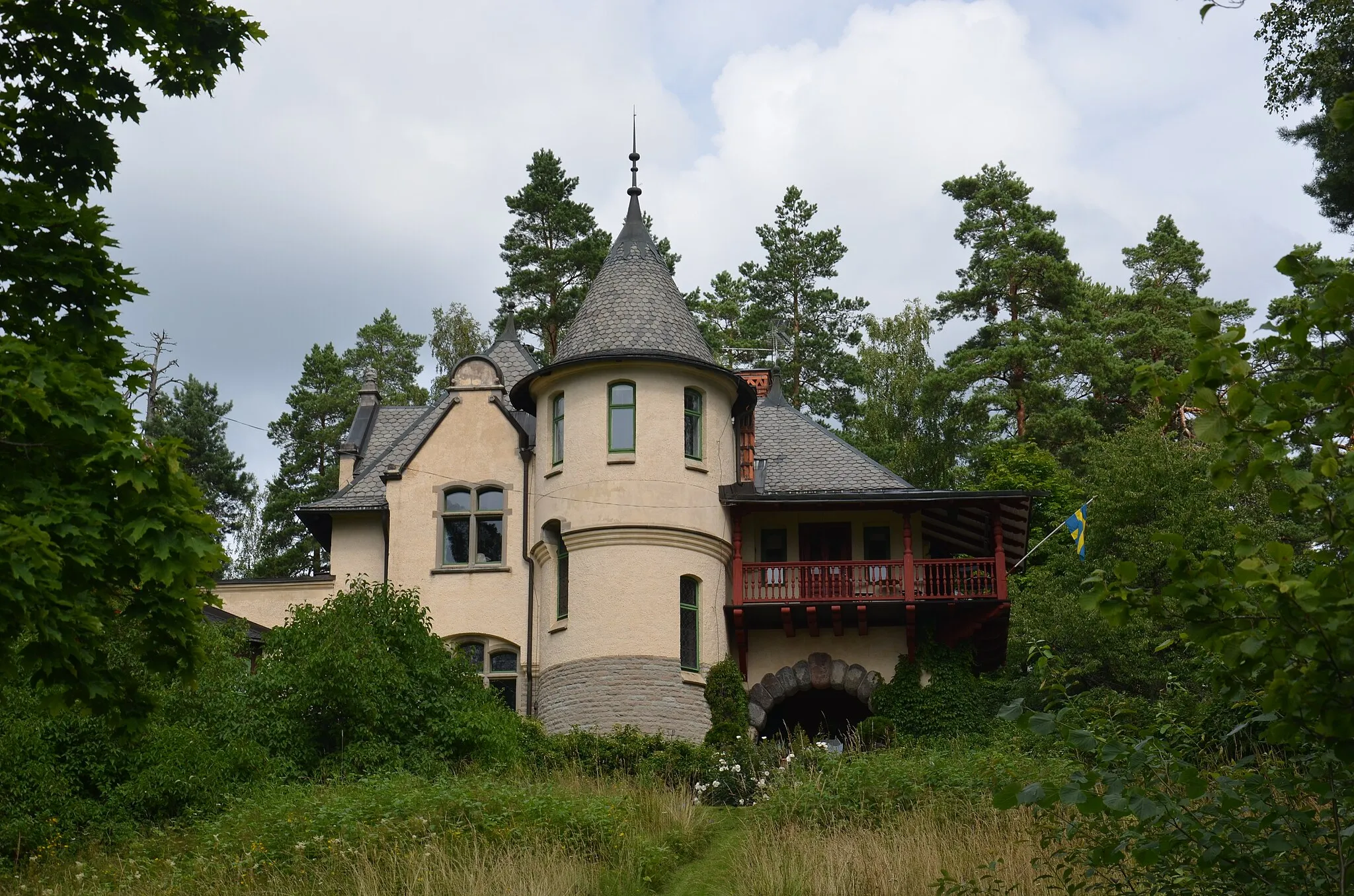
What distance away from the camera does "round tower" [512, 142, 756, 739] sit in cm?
2589

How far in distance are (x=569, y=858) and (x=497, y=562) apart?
51.6 feet

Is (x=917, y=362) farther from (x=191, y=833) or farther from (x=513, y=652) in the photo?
(x=191, y=833)

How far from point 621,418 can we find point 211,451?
107ft

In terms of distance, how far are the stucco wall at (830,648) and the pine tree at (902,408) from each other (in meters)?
15.9

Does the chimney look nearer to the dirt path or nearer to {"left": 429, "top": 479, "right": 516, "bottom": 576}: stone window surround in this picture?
{"left": 429, "top": 479, "right": 516, "bottom": 576}: stone window surround

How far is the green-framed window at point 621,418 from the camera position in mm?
27016

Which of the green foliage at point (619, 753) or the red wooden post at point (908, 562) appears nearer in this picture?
the green foliage at point (619, 753)

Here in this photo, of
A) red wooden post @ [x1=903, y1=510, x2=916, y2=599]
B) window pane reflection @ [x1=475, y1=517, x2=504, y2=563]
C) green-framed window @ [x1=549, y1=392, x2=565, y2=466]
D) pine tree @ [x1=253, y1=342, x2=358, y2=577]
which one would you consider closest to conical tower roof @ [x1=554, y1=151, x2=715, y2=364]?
green-framed window @ [x1=549, y1=392, x2=565, y2=466]

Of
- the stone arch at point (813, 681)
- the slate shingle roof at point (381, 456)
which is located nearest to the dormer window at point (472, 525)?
the slate shingle roof at point (381, 456)

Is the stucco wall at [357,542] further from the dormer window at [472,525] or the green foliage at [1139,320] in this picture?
the green foliage at [1139,320]

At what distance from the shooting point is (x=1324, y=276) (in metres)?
5.40

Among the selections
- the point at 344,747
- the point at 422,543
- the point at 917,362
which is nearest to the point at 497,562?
the point at 422,543

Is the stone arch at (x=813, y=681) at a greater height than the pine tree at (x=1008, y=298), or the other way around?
the pine tree at (x=1008, y=298)

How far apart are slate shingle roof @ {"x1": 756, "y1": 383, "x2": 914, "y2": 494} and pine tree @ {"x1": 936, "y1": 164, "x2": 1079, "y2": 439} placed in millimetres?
13515
